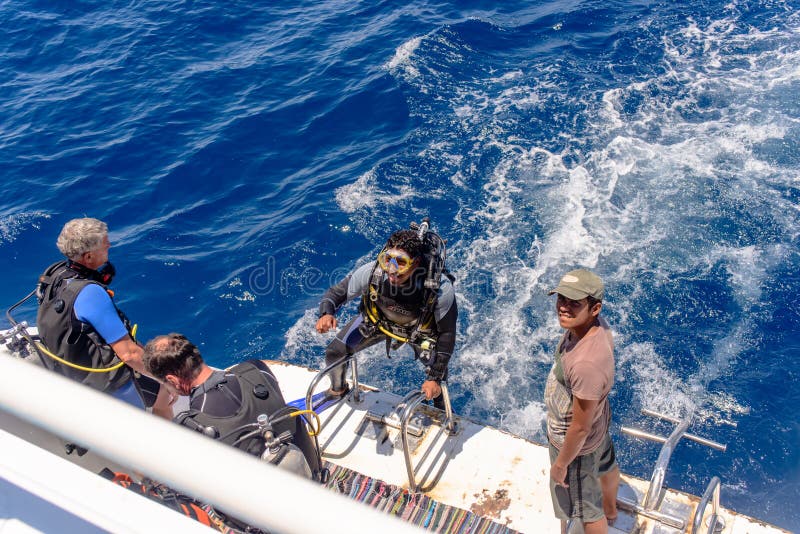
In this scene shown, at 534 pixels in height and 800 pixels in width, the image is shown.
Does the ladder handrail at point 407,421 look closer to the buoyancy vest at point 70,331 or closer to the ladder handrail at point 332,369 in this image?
the ladder handrail at point 332,369

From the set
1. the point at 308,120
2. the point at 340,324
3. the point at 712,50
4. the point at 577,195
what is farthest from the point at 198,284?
the point at 712,50

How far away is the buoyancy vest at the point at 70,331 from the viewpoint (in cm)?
363

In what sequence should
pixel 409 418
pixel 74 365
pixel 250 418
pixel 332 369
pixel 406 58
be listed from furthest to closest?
1. pixel 406 58
2. pixel 332 369
3. pixel 409 418
4. pixel 74 365
5. pixel 250 418

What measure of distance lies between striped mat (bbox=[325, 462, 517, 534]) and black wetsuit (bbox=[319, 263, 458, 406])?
785 millimetres

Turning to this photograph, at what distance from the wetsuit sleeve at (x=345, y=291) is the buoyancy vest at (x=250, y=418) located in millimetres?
1446

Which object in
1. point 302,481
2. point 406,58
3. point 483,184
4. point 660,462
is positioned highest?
point 302,481

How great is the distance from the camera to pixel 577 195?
344 inches

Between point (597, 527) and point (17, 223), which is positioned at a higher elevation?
point (597, 527)

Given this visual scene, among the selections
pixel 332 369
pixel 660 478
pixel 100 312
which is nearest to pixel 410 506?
pixel 332 369

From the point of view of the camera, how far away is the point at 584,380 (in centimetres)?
286

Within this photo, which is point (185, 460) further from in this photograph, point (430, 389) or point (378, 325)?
point (378, 325)

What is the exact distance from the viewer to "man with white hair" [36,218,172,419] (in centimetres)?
364

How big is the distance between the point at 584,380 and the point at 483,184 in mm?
6476

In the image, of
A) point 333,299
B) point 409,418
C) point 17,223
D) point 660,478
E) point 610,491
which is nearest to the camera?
point 660,478
